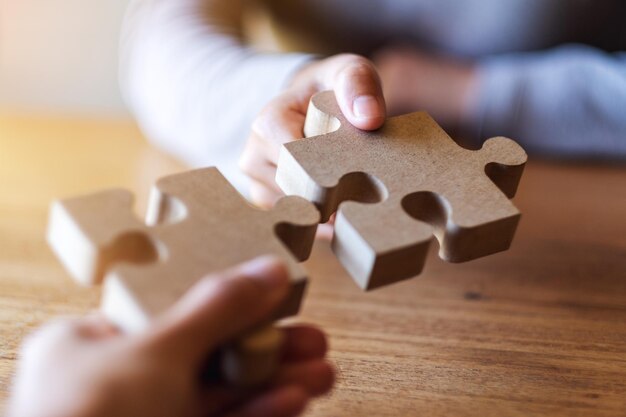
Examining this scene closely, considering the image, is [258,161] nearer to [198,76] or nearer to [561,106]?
[198,76]

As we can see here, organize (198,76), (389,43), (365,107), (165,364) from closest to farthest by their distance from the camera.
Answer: (165,364)
(365,107)
(198,76)
(389,43)

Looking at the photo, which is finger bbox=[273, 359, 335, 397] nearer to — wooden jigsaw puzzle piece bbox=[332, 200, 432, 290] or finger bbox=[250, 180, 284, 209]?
wooden jigsaw puzzle piece bbox=[332, 200, 432, 290]

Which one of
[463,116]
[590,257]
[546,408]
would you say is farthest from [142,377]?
[463,116]

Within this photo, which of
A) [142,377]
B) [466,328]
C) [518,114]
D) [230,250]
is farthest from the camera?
[518,114]

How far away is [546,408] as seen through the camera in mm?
704

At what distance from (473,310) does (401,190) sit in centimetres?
28

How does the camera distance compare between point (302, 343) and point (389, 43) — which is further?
point (389, 43)

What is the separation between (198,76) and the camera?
3.96 ft

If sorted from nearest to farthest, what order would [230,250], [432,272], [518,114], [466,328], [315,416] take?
[230,250], [315,416], [466,328], [432,272], [518,114]

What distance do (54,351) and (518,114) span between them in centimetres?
99

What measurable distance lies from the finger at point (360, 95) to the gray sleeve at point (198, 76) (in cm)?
28

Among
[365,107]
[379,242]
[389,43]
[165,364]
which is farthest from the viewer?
[389,43]

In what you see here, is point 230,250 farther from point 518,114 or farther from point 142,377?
point 518,114

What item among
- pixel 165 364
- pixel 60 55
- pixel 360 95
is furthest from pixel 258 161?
pixel 60 55
